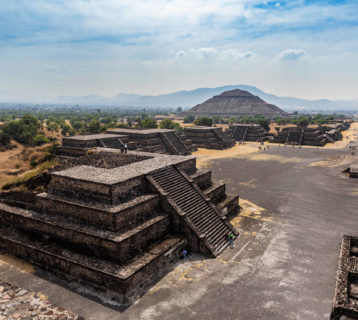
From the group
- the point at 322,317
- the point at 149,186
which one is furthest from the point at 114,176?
the point at 322,317

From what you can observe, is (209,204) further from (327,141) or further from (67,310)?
(327,141)

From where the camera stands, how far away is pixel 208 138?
67.8 m

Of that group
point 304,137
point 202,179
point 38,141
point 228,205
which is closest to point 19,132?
point 38,141

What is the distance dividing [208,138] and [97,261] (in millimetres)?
55502

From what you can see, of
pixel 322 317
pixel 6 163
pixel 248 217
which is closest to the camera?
pixel 322 317

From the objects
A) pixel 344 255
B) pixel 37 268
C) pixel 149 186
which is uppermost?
pixel 149 186

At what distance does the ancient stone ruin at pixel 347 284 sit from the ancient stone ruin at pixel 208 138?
4987 centimetres

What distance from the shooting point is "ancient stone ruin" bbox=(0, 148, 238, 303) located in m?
14.4

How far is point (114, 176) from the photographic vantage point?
1812 cm

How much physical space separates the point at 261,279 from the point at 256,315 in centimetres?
284

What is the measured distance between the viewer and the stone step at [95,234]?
14461 mm

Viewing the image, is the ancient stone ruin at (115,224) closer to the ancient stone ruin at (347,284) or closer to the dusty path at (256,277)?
the dusty path at (256,277)

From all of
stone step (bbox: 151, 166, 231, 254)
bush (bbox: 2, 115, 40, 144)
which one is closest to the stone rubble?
stone step (bbox: 151, 166, 231, 254)

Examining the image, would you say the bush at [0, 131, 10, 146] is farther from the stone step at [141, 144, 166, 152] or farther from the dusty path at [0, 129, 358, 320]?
the dusty path at [0, 129, 358, 320]
